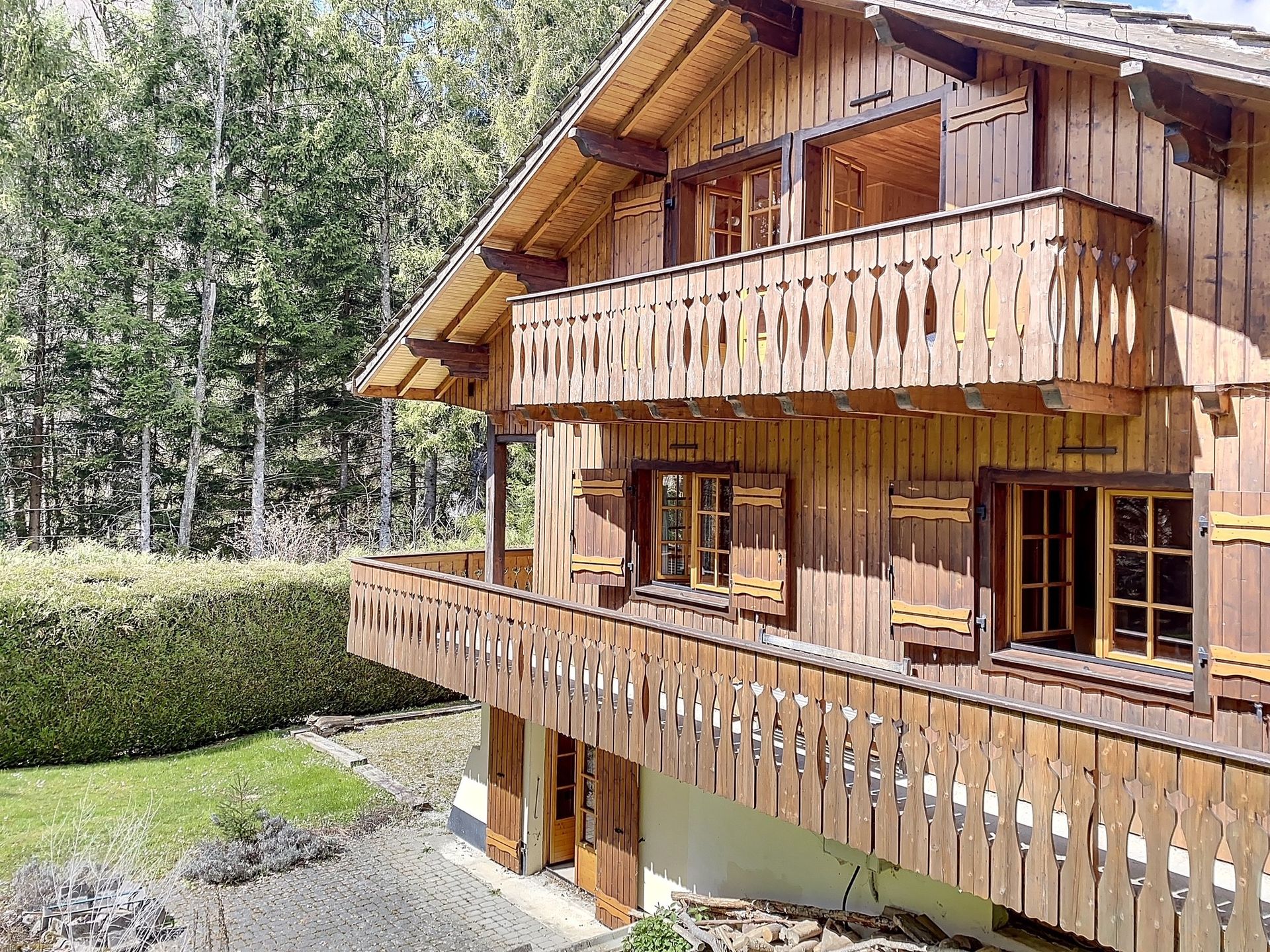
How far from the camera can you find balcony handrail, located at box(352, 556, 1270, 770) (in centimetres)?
471

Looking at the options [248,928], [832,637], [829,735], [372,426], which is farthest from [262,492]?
[829,735]

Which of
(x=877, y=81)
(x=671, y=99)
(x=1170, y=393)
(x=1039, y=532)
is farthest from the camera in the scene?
(x=671, y=99)

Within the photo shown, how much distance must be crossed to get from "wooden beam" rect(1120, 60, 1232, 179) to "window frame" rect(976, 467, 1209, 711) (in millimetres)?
2003

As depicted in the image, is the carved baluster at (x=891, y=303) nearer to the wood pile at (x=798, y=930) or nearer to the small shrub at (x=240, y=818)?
the wood pile at (x=798, y=930)

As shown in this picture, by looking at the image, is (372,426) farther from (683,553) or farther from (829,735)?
(829,735)

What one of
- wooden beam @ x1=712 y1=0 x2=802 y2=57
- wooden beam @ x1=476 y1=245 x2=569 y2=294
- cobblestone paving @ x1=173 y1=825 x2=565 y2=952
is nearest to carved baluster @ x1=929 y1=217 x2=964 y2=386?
wooden beam @ x1=712 y1=0 x2=802 y2=57

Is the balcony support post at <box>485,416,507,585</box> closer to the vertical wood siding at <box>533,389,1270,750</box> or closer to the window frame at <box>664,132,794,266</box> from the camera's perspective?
the vertical wood siding at <box>533,389,1270,750</box>

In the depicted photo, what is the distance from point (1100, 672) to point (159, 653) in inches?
601

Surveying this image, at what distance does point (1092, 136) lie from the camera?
22.8ft

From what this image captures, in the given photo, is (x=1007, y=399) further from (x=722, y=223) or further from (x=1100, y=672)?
(x=722, y=223)

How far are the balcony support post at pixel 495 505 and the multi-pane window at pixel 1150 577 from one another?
828cm

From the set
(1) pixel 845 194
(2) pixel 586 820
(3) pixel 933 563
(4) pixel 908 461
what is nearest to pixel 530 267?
(1) pixel 845 194

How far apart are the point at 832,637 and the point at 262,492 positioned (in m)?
20.1

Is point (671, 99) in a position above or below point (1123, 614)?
above
